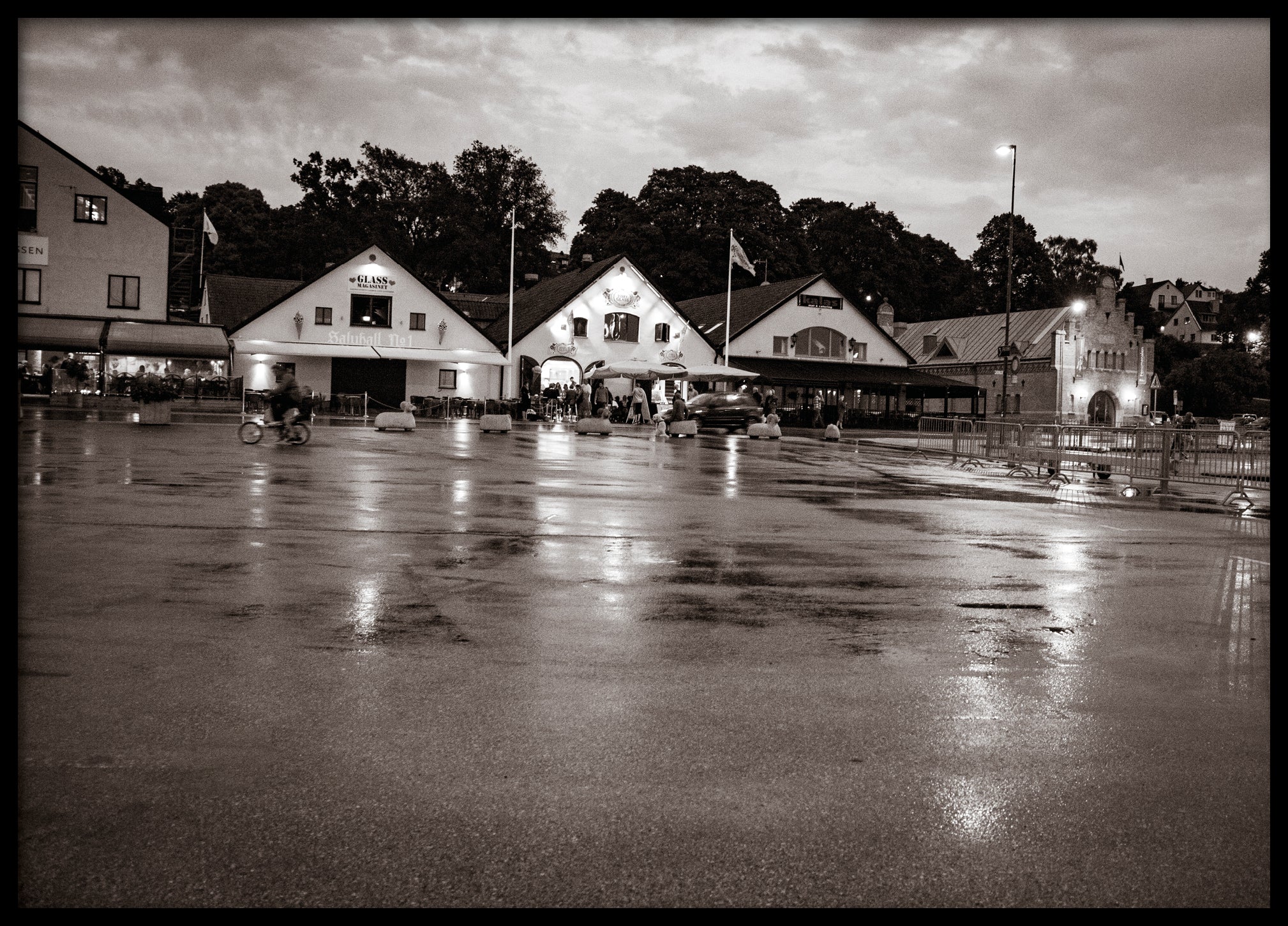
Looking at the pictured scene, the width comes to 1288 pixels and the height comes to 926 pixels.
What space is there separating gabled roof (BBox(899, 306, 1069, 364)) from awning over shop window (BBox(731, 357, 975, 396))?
5513 millimetres

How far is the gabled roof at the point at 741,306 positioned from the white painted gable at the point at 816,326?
0.35 metres

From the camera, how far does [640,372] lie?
47500mm

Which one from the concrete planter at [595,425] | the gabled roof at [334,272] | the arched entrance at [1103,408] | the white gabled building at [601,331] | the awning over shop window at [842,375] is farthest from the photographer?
the arched entrance at [1103,408]

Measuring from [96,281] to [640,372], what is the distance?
24779 mm

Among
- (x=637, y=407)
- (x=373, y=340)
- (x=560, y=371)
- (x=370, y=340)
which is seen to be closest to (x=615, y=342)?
(x=560, y=371)

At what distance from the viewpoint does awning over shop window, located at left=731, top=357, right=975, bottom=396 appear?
5841 cm

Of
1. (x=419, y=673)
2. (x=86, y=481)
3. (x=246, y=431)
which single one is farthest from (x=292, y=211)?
(x=419, y=673)

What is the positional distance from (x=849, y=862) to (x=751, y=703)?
185cm

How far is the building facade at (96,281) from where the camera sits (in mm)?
45344

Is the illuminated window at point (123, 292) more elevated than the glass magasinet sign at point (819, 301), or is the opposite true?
the glass magasinet sign at point (819, 301)

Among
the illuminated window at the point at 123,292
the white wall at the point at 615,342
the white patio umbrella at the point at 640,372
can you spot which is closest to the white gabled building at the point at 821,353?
the white wall at the point at 615,342

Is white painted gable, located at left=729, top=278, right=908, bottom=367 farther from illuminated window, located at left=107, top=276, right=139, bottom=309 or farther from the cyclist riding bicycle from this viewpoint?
the cyclist riding bicycle

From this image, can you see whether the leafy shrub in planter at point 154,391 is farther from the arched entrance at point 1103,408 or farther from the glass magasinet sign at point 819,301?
the arched entrance at point 1103,408

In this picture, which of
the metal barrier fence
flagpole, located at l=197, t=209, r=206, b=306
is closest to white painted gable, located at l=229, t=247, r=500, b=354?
flagpole, located at l=197, t=209, r=206, b=306
